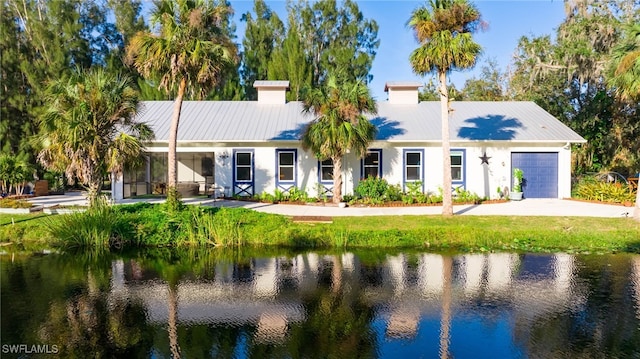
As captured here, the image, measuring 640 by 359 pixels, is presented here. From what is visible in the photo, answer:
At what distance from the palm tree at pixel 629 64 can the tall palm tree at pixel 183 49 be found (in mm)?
11628

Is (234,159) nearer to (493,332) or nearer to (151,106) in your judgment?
(151,106)

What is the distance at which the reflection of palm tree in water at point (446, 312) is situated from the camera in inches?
207

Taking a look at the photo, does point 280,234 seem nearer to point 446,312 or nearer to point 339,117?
point 446,312

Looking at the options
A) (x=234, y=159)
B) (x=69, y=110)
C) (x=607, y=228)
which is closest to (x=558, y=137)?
(x=607, y=228)

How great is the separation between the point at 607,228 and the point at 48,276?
13.4 meters

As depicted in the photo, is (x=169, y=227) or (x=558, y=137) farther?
(x=558, y=137)

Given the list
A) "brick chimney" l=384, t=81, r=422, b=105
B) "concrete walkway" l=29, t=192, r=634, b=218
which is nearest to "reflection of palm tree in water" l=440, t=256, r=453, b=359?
"concrete walkway" l=29, t=192, r=634, b=218

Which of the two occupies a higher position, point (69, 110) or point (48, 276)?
point (69, 110)

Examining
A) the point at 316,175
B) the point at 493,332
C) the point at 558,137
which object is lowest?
the point at 493,332

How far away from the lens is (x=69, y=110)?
12695mm

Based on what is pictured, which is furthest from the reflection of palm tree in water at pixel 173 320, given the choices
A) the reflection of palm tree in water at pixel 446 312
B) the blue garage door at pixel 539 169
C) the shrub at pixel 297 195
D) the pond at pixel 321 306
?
the blue garage door at pixel 539 169

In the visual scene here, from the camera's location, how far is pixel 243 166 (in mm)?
19812

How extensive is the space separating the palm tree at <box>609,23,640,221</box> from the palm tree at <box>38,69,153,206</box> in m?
14.2

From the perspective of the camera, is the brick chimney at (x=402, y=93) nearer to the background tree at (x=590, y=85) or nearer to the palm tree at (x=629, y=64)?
the background tree at (x=590, y=85)
